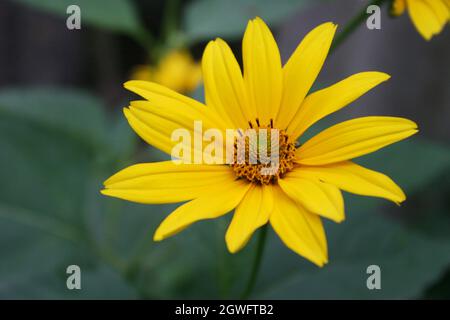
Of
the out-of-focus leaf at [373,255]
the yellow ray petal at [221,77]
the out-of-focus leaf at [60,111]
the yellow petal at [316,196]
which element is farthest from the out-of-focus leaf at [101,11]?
the yellow petal at [316,196]

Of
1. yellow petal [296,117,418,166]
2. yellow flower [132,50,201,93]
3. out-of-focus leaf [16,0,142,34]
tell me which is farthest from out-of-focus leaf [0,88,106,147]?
yellow petal [296,117,418,166]

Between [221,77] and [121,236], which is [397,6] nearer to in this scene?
[221,77]

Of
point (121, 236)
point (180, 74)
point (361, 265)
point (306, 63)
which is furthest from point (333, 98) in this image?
point (180, 74)

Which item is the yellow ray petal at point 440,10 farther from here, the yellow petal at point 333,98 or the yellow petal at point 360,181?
the yellow petal at point 360,181

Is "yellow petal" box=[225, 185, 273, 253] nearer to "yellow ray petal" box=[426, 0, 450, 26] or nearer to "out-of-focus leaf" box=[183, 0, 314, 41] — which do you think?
"yellow ray petal" box=[426, 0, 450, 26]
